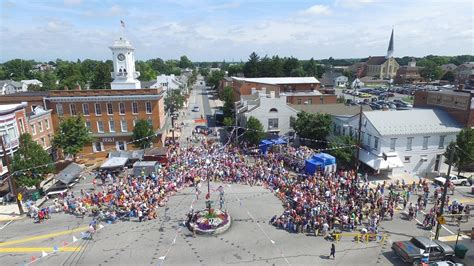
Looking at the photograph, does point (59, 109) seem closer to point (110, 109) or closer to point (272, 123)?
point (110, 109)

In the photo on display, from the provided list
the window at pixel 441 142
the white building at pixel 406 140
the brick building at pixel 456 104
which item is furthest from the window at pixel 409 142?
the brick building at pixel 456 104

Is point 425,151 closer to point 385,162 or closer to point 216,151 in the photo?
point 385,162

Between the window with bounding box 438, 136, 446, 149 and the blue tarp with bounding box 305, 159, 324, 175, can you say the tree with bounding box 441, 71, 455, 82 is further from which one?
the blue tarp with bounding box 305, 159, 324, 175

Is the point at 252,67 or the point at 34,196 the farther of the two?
the point at 252,67

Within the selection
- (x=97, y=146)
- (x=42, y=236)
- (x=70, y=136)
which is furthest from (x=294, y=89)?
(x=42, y=236)

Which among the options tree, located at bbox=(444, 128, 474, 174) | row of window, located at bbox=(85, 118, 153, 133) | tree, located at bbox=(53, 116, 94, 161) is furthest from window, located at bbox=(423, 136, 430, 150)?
tree, located at bbox=(53, 116, 94, 161)

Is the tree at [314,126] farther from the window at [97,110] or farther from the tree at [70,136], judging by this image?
the tree at [70,136]
